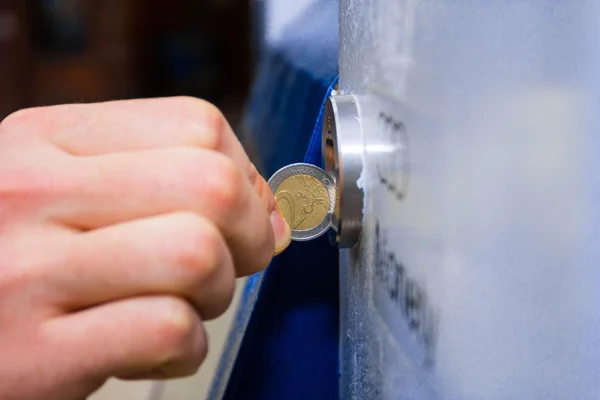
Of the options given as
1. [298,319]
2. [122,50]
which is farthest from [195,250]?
[122,50]

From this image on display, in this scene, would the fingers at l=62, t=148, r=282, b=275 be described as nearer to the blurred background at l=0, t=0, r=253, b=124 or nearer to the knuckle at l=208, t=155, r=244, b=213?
the knuckle at l=208, t=155, r=244, b=213

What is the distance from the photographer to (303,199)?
0.39 m

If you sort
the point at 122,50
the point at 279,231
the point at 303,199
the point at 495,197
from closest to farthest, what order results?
the point at 495,197
the point at 279,231
the point at 303,199
the point at 122,50

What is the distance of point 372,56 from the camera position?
294 mm

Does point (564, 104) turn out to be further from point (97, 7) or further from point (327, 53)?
point (97, 7)

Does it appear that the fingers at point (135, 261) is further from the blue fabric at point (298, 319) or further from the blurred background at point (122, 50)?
the blurred background at point (122, 50)

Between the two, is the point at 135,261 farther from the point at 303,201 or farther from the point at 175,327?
the point at 303,201

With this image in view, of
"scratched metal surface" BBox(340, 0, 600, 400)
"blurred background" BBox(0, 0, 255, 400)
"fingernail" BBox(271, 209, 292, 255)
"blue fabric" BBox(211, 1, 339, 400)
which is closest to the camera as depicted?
"scratched metal surface" BBox(340, 0, 600, 400)

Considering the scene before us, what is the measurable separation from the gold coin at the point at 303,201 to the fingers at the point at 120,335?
7.7 inches

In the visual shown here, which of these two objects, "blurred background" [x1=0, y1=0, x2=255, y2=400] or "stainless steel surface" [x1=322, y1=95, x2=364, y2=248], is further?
"blurred background" [x1=0, y1=0, x2=255, y2=400]

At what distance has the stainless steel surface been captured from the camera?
1.06ft

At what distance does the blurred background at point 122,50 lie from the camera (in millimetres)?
1330

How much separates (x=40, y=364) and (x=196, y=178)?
86 millimetres

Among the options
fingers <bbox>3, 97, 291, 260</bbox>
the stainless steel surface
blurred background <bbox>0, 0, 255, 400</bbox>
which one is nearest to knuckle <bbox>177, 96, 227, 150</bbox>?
fingers <bbox>3, 97, 291, 260</bbox>
